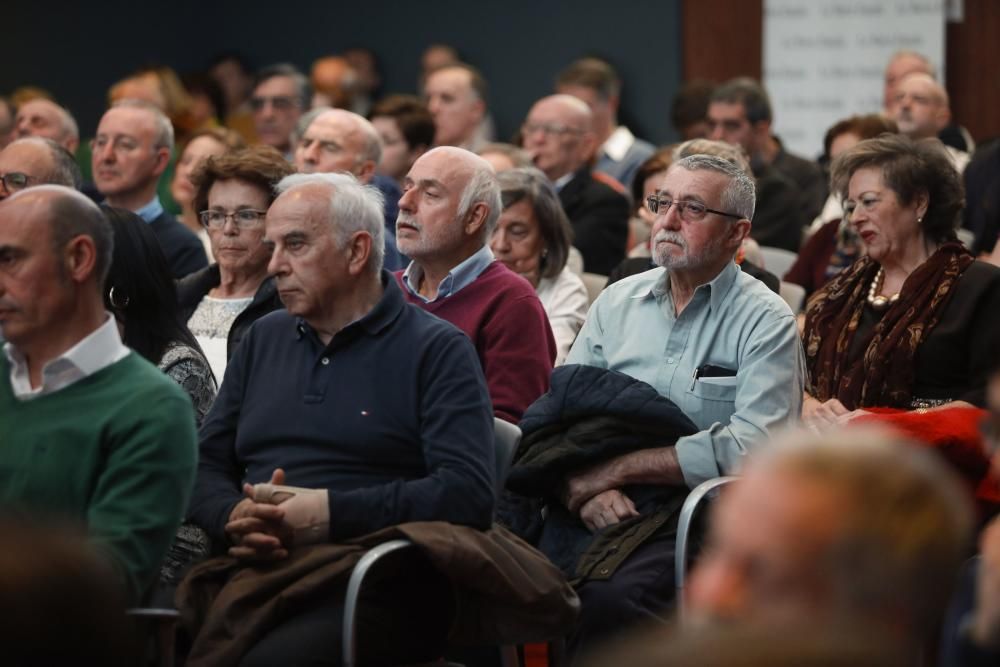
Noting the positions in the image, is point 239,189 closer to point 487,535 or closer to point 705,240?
point 705,240

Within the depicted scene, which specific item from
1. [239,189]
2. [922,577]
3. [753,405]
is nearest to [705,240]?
[753,405]

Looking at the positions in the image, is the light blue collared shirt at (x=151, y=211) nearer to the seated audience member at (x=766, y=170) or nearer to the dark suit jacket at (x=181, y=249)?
the dark suit jacket at (x=181, y=249)

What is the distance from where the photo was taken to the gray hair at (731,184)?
382 centimetres

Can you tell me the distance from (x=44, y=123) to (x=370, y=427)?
427 cm

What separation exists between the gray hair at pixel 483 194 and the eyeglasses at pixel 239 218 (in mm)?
606

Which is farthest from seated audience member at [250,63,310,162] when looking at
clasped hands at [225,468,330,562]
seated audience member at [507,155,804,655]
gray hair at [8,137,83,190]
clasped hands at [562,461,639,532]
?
clasped hands at [225,468,330,562]

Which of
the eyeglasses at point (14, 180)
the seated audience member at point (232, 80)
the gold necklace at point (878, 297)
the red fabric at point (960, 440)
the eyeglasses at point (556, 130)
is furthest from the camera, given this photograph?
the seated audience member at point (232, 80)

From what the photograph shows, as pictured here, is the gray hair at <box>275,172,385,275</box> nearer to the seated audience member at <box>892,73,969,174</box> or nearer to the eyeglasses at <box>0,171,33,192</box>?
the eyeglasses at <box>0,171,33,192</box>

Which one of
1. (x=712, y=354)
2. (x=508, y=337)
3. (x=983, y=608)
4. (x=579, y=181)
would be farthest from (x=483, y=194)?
(x=983, y=608)

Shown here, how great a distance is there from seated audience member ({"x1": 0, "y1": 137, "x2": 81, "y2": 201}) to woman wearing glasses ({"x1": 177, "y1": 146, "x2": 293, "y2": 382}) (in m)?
0.82

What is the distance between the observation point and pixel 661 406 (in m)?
3.56

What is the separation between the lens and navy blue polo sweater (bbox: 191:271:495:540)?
3.10 m

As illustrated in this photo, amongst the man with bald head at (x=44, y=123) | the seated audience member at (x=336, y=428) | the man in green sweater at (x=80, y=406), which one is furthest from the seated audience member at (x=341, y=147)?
the man in green sweater at (x=80, y=406)

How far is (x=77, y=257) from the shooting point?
9.60 feet
